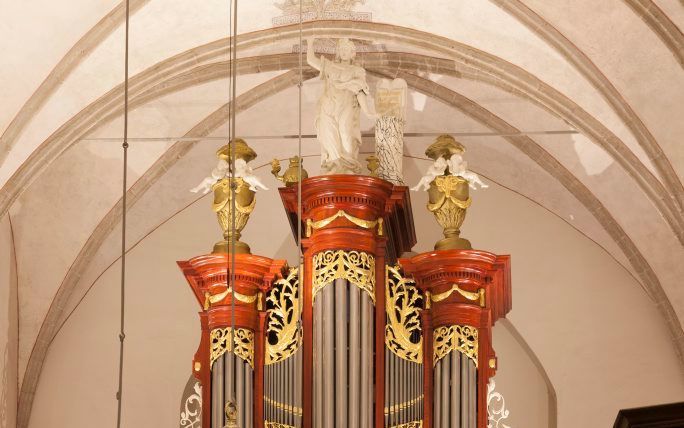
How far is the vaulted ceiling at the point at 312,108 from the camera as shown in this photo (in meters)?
14.3

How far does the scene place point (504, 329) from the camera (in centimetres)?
1694

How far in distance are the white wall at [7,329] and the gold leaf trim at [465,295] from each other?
5224mm

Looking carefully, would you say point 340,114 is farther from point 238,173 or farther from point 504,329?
point 504,329

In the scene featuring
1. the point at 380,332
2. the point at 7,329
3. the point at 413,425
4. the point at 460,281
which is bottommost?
the point at 413,425

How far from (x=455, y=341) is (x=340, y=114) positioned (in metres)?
2.05

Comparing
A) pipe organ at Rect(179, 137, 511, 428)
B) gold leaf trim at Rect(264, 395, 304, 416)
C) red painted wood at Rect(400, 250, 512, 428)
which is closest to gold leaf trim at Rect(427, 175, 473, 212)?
pipe organ at Rect(179, 137, 511, 428)

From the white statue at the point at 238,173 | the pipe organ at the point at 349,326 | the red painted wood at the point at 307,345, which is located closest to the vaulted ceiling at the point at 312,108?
the white statue at the point at 238,173

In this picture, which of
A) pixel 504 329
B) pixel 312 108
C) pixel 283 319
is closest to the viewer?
pixel 283 319

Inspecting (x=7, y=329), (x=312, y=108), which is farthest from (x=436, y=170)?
(x=7, y=329)

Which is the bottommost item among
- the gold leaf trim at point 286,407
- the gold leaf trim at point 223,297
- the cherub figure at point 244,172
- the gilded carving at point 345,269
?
the gold leaf trim at point 286,407

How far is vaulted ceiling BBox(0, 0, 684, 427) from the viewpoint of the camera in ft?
47.1

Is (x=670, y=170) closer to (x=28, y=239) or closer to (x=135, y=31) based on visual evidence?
(x=135, y=31)

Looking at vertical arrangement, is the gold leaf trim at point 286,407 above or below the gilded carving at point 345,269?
below

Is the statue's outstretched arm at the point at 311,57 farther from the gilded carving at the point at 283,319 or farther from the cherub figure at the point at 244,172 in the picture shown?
the gilded carving at the point at 283,319
